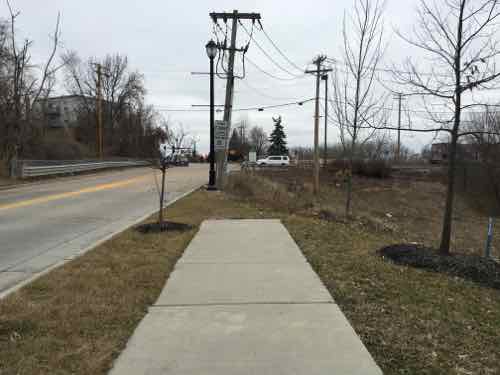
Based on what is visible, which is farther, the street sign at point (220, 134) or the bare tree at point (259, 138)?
the bare tree at point (259, 138)

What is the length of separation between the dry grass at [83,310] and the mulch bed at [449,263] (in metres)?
3.58

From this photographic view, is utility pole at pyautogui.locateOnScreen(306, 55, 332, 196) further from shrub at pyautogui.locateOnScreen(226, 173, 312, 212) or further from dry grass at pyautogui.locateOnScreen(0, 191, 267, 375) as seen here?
dry grass at pyautogui.locateOnScreen(0, 191, 267, 375)

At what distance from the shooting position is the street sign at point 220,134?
16438 mm

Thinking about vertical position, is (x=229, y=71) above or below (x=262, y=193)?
above

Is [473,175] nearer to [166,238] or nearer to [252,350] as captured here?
[166,238]

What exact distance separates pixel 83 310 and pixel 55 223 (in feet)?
21.8

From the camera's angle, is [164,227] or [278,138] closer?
[164,227]

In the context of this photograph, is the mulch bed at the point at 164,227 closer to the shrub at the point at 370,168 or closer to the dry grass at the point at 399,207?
the dry grass at the point at 399,207

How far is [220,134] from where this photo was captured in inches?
649

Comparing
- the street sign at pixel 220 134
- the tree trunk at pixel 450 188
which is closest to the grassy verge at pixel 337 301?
the tree trunk at pixel 450 188

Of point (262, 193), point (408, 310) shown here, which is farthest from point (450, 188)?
point (262, 193)

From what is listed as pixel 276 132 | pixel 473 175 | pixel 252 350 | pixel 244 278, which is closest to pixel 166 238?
pixel 244 278

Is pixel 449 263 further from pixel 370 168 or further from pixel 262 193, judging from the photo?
pixel 370 168

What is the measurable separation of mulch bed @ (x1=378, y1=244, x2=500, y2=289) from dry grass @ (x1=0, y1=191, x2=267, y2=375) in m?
3.58
